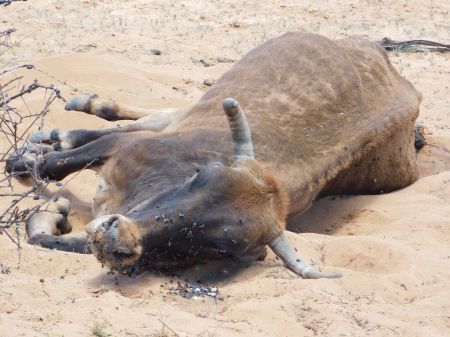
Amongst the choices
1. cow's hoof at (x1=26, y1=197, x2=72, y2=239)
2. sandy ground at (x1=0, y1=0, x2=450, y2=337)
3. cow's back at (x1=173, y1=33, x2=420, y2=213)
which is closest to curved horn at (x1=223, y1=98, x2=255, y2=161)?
sandy ground at (x1=0, y1=0, x2=450, y2=337)

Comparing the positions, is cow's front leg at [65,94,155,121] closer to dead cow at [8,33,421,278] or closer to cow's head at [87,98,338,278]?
dead cow at [8,33,421,278]

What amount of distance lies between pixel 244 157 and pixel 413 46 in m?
8.39

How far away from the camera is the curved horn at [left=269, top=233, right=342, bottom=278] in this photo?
18.5 ft

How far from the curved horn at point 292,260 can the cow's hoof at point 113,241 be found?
1002 millimetres

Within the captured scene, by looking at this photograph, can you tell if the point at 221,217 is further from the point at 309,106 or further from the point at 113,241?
the point at 309,106

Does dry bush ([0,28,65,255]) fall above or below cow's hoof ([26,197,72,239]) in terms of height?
above

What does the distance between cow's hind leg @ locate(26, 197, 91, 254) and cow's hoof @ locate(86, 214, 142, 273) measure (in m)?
0.82

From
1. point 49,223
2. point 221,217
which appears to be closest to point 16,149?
point 221,217

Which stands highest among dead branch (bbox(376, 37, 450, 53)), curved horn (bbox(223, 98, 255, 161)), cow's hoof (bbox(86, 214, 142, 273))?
curved horn (bbox(223, 98, 255, 161))

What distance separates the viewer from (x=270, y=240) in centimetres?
591

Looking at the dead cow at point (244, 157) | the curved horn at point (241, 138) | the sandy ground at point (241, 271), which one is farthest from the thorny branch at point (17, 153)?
the curved horn at point (241, 138)

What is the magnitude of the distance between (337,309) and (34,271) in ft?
5.86

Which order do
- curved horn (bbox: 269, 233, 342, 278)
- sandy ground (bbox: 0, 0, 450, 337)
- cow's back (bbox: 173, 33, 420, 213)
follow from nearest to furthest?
1. sandy ground (bbox: 0, 0, 450, 337)
2. curved horn (bbox: 269, 233, 342, 278)
3. cow's back (bbox: 173, 33, 420, 213)

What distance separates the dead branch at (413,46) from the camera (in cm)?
1363
